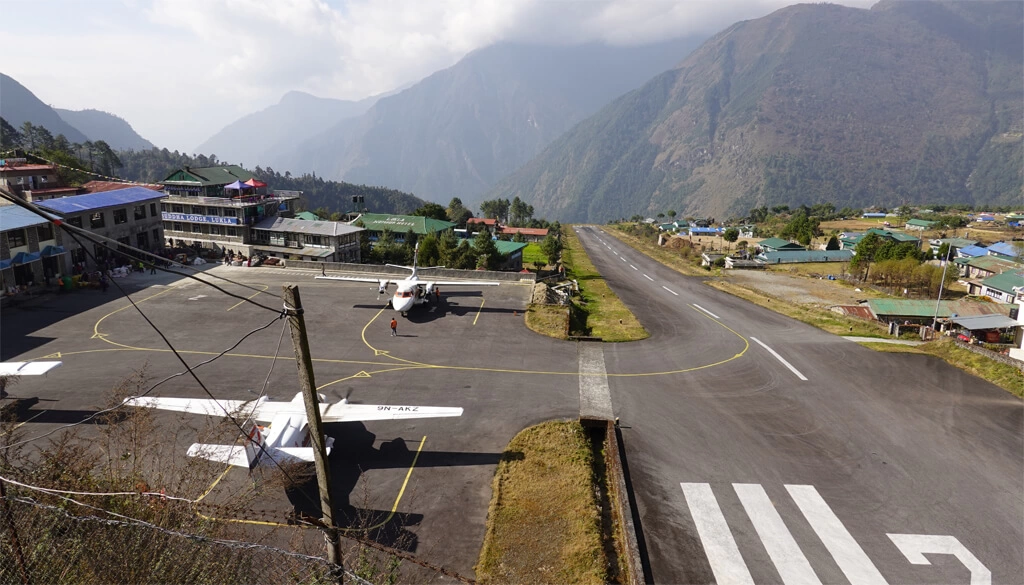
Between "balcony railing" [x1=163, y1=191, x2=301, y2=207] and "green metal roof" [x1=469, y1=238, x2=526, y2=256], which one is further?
"green metal roof" [x1=469, y1=238, x2=526, y2=256]

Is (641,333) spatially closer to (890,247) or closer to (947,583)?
(947,583)

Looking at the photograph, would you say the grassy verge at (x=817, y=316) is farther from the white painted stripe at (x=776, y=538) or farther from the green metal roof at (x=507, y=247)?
the green metal roof at (x=507, y=247)

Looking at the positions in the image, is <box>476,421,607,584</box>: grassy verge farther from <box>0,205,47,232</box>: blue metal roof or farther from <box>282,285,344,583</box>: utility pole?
<box>0,205,47,232</box>: blue metal roof

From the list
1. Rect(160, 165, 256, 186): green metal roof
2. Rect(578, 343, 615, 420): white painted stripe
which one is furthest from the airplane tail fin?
Rect(160, 165, 256, 186): green metal roof

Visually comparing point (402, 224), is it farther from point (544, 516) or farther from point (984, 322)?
point (984, 322)

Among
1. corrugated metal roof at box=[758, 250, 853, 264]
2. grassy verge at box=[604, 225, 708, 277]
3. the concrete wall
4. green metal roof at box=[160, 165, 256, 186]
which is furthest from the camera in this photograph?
corrugated metal roof at box=[758, 250, 853, 264]

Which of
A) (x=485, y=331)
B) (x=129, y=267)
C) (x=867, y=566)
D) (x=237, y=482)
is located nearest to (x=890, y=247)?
(x=485, y=331)

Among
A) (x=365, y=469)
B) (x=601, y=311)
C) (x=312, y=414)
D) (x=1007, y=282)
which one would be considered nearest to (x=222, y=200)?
(x=601, y=311)
